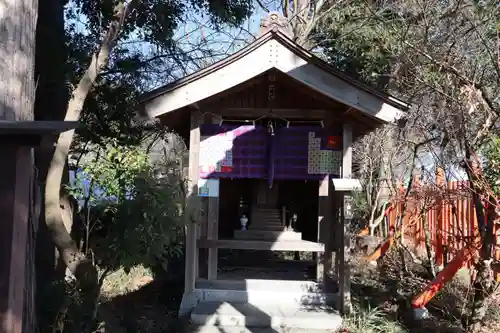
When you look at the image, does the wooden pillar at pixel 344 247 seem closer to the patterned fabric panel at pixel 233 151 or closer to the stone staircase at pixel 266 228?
the patterned fabric panel at pixel 233 151

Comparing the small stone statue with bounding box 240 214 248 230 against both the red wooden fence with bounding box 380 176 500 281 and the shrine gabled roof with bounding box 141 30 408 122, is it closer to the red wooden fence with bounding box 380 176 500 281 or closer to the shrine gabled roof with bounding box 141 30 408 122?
the red wooden fence with bounding box 380 176 500 281

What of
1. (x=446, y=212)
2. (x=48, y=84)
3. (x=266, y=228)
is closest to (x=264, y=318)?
(x=266, y=228)

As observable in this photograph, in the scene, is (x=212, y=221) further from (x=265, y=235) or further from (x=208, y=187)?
(x=265, y=235)

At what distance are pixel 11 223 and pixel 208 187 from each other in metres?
4.65

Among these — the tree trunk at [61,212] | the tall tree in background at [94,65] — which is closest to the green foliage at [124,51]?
the tall tree in background at [94,65]

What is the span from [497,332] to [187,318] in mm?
3756

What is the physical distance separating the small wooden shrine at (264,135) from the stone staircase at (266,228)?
3.28 feet

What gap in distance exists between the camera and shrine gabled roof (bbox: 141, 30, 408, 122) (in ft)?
22.2

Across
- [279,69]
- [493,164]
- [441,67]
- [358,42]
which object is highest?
[358,42]

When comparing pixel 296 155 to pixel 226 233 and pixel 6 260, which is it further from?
pixel 6 260

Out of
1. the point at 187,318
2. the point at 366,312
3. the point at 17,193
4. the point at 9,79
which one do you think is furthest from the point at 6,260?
the point at 366,312

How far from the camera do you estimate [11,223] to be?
9.39 feet

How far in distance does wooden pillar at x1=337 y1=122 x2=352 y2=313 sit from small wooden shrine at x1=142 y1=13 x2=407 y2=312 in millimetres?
15

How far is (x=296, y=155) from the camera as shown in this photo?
7.68 metres
